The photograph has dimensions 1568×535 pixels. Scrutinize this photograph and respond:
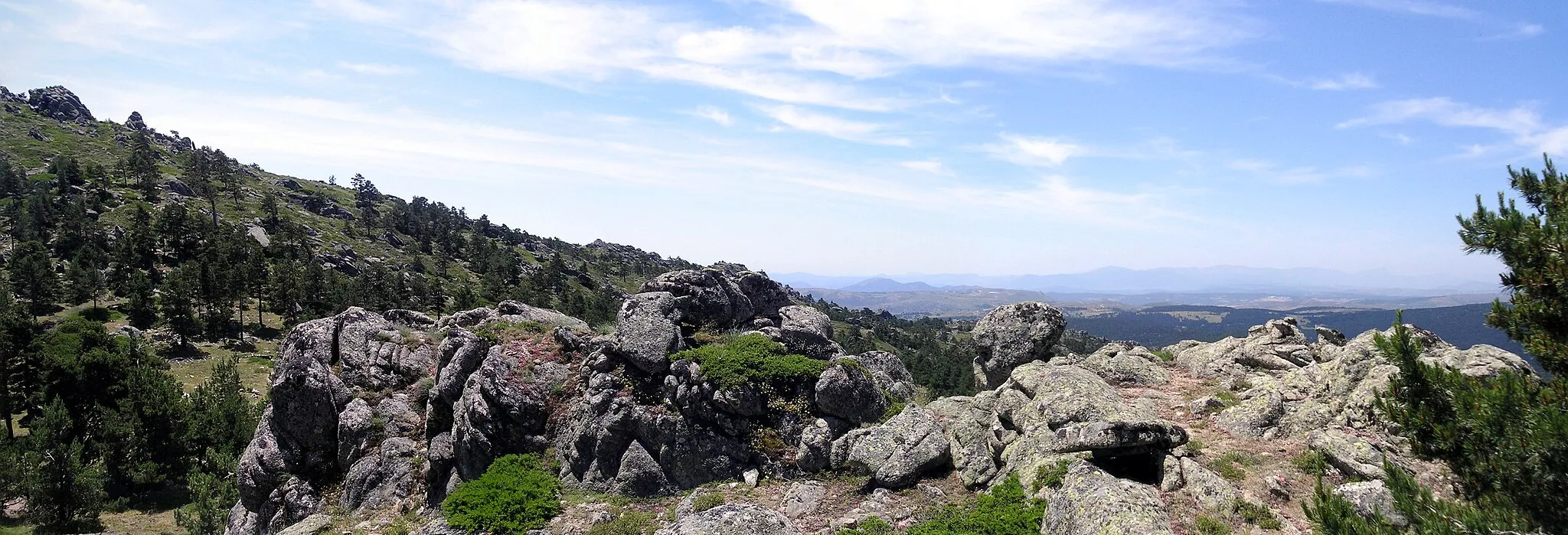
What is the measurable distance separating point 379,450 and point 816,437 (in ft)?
57.2

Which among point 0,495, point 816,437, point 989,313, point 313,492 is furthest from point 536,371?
point 0,495

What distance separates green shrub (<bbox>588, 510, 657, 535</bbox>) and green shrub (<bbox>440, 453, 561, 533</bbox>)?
209 cm

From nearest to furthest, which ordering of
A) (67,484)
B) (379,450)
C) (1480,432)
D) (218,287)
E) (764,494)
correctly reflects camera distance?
1. (1480,432)
2. (764,494)
3. (379,450)
4. (67,484)
5. (218,287)

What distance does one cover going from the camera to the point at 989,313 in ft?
99.5

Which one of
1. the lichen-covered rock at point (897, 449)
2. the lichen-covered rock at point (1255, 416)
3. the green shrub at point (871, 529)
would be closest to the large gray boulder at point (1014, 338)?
the lichen-covered rock at point (897, 449)

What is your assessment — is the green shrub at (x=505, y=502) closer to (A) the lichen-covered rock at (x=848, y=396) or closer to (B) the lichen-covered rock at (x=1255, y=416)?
(A) the lichen-covered rock at (x=848, y=396)

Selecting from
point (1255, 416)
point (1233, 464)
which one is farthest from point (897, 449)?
point (1255, 416)

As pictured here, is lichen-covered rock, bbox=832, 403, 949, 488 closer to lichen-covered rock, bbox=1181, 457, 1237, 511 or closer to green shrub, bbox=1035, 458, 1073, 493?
green shrub, bbox=1035, 458, 1073, 493

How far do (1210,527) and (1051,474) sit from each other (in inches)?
137

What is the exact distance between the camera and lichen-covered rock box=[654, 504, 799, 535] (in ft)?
50.2

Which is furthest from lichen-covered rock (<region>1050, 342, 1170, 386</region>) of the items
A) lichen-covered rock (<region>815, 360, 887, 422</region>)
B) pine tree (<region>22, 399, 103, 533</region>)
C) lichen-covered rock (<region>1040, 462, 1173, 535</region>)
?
pine tree (<region>22, 399, 103, 533</region>)

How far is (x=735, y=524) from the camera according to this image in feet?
50.5

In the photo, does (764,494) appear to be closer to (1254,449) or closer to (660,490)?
(660,490)

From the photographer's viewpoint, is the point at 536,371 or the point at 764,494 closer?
the point at 764,494
